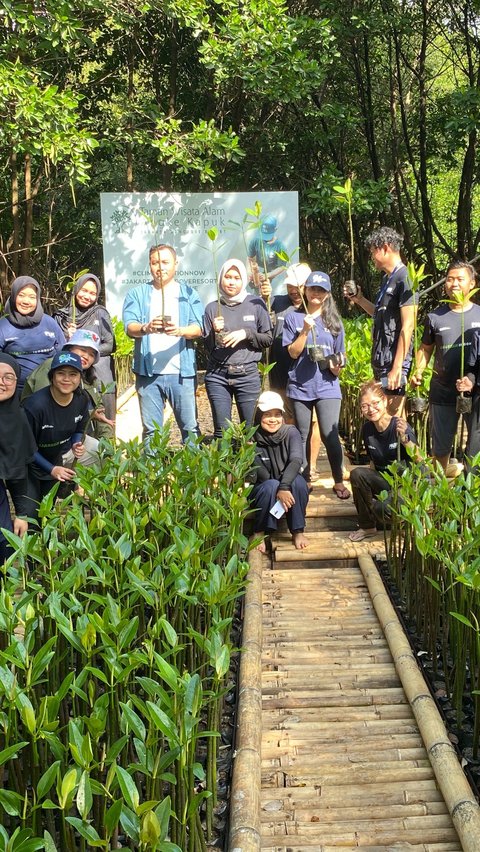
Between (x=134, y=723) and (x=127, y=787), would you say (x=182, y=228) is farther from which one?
(x=127, y=787)

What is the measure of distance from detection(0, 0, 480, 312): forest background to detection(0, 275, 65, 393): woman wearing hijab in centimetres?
273

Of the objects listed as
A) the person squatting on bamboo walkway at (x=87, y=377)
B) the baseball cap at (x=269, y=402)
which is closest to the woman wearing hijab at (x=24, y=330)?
the person squatting on bamboo walkway at (x=87, y=377)

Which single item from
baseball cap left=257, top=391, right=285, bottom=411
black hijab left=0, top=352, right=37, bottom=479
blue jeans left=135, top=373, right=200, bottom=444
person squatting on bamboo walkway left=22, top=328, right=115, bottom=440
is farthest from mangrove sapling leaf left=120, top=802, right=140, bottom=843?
blue jeans left=135, top=373, right=200, bottom=444

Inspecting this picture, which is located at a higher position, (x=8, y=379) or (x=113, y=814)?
(x=8, y=379)

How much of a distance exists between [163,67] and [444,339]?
961cm

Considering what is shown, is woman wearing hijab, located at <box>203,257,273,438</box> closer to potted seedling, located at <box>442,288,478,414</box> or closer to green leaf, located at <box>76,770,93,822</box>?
potted seedling, located at <box>442,288,478,414</box>

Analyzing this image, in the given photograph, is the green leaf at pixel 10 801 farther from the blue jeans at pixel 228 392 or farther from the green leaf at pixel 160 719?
the blue jeans at pixel 228 392

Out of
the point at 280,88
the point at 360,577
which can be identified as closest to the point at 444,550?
the point at 360,577

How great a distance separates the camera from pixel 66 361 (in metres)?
4.50

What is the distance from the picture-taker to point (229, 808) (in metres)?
2.69

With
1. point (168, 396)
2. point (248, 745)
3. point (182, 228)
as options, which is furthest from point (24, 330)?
point (182, 228)

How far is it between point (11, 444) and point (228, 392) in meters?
1.67

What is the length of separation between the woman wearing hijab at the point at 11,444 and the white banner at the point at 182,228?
5.00 m

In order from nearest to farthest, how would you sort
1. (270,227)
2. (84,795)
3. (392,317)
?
(84,795) < (392,317) < (270,227)
